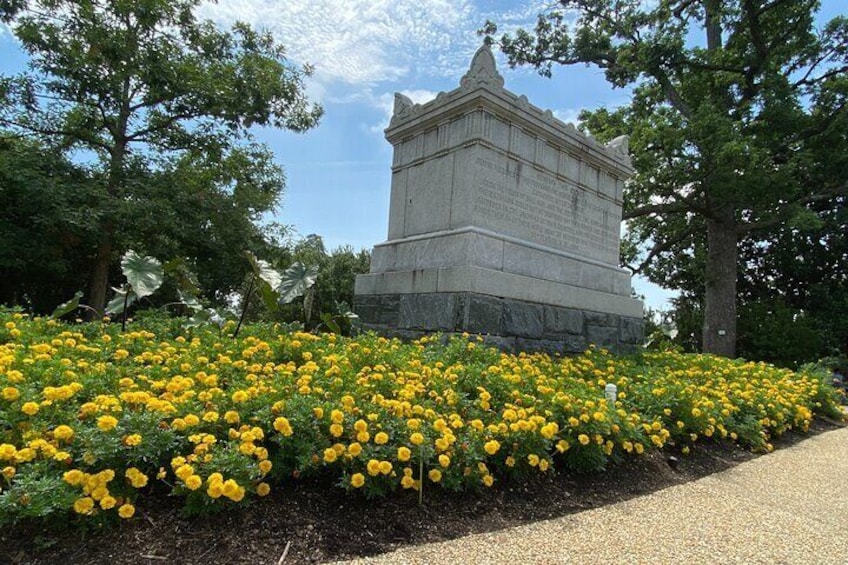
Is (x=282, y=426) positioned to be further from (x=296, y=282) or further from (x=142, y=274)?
(x=296, y=282)

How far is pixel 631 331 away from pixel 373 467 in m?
5.77

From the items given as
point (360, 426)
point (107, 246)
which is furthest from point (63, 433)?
point (107, 246)

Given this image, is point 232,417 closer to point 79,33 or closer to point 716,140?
point 79,33

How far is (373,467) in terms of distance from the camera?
6.99 ft

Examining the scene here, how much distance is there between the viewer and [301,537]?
197 centimetres

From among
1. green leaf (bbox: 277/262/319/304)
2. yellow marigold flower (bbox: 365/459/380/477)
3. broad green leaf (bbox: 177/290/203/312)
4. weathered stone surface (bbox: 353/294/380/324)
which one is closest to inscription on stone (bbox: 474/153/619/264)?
weathered stone surface (bbox: 353/294/380/324)

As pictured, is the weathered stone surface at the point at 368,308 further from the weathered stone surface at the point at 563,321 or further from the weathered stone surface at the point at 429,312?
the weathered stone surface at the point at 563,321

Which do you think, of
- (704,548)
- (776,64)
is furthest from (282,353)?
(776,64)

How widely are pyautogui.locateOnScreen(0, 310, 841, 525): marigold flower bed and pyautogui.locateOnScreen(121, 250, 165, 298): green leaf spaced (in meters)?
0.39

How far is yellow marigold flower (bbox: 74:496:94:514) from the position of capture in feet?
5.48

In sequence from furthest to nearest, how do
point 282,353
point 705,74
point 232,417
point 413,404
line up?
point 705,74, point 282,353, point 413,404, point 232,417

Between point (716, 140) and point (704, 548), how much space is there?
1148cm

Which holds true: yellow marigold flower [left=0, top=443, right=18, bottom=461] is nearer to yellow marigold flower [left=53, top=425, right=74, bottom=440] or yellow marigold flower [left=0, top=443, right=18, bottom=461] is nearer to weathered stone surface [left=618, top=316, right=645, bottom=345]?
yellow marigold flower [left=53, top=425, right=74, bottom=440]

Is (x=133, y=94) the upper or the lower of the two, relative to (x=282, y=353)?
upper
